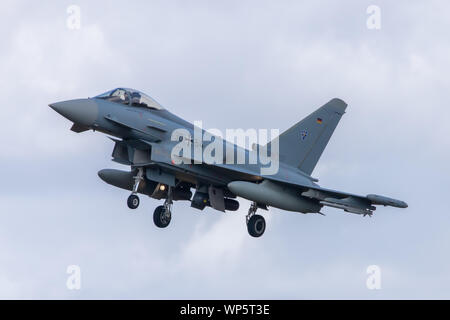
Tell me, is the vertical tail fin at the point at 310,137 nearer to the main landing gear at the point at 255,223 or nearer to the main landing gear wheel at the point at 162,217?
the main landing gear at the point at 255,223

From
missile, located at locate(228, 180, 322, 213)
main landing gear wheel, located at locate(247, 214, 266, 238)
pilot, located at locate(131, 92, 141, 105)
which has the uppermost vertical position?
pilot, located at locate(131, 92, 141, 105)

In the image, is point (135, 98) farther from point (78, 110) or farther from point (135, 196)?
point (135, 196)

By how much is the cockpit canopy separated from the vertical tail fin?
4.79 m

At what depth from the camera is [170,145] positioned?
89.7 ft

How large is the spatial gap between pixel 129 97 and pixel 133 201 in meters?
2.79

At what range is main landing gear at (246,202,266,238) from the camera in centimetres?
2930

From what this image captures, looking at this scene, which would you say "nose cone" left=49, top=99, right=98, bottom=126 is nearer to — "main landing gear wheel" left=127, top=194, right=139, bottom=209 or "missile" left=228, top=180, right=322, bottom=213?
"main landing gear wheel" left=127, top=194, right=139, bottom=209

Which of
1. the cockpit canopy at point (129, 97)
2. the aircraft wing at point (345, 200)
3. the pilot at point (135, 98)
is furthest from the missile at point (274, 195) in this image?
the pilot at point (135, 98)

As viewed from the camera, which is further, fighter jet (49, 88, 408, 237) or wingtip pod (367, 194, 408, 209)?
fighter jet (49, 88, 408, 237)

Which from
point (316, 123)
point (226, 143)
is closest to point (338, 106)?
point (316, 123)

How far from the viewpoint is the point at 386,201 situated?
26.6 metres

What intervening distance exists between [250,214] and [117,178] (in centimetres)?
397

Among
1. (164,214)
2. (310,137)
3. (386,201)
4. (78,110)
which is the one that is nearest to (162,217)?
(164,214)

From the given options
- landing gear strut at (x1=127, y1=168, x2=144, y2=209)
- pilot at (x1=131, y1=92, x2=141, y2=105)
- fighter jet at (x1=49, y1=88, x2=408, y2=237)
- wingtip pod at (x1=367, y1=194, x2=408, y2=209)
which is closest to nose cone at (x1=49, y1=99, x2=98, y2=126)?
fighter jet at (x1=49, y1=88, x2=408, y2=237)
